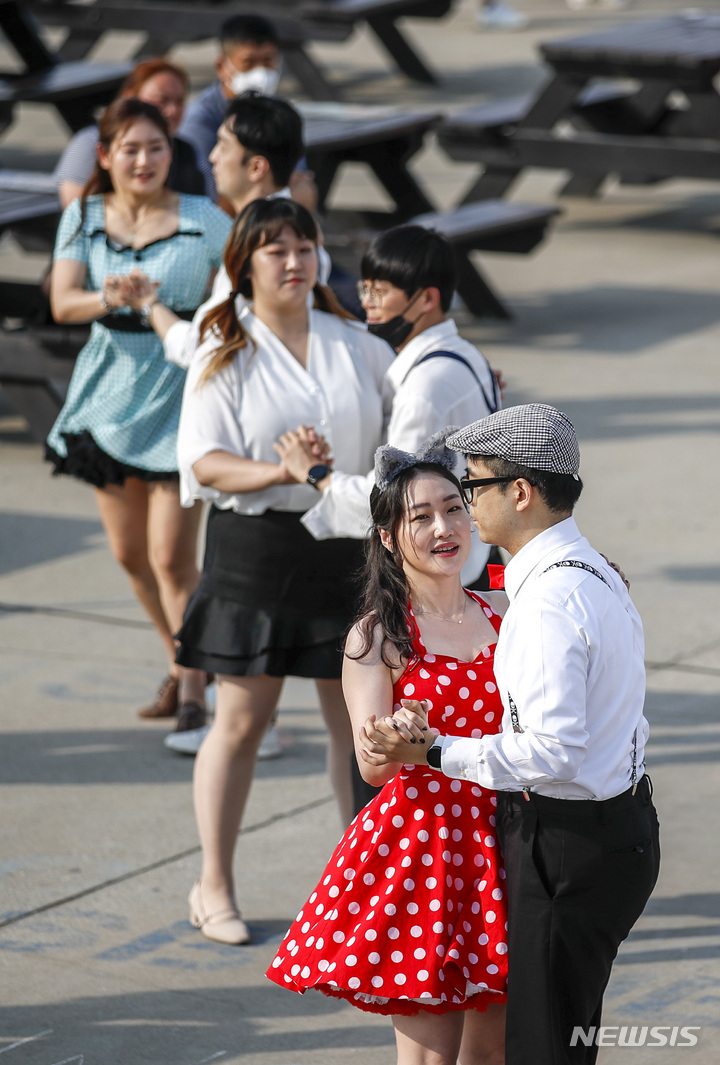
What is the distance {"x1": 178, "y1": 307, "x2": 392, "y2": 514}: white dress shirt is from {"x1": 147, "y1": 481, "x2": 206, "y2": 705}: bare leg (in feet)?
3.56

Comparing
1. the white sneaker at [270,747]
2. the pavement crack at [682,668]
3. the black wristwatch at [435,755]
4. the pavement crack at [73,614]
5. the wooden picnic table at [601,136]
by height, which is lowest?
the white sneaker at [270,747]

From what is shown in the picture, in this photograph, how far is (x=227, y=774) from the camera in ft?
12.8

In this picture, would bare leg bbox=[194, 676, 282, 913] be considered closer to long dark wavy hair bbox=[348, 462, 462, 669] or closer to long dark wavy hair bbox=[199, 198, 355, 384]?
long dark wavy hair bbox=[199, 198, 355, 384]

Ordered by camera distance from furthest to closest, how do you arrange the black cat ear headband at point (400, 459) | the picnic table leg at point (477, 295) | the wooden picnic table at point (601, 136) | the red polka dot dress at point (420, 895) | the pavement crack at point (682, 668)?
the wooden picnic table at point (601, 136) → the picnic table leg at point (477, 295) → the pavement crack at point (682, 668) → the black cat ear headband at point (400, 459) → the red polka dot dress at point (420, 895)

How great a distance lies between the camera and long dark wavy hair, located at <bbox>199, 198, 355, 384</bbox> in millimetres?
3793

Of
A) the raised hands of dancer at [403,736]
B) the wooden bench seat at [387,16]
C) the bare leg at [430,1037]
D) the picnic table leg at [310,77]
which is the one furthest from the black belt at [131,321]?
the picnic table leg at [310,77]

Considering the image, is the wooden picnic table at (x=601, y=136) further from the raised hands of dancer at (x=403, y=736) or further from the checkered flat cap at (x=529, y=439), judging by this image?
the raised hands of dancer at (x=403, y=736)

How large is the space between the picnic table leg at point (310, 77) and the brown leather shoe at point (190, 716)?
1285 centimetres

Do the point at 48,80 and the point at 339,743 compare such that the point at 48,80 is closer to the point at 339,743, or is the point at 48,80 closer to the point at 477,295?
the point at 477,295

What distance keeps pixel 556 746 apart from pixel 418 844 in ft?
1.34

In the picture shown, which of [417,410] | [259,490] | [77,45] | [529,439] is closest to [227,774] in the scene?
[259,490]

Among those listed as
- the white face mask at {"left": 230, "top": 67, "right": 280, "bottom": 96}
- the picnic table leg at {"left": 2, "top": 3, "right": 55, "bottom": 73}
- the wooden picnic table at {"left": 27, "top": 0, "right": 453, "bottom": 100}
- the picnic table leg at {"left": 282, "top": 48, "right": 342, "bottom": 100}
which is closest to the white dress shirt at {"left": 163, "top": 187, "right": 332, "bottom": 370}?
the white face mask at {"left": 230, "top": 67, "right": 280, "bottom": 96}

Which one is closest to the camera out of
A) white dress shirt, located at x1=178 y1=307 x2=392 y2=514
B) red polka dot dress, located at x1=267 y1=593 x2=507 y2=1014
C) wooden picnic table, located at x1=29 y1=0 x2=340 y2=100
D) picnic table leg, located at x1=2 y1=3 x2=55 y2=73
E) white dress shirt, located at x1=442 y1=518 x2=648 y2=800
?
white dress shirt, located at x1=442 y1=518 x2=648 y2=800

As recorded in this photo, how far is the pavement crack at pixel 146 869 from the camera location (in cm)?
399
